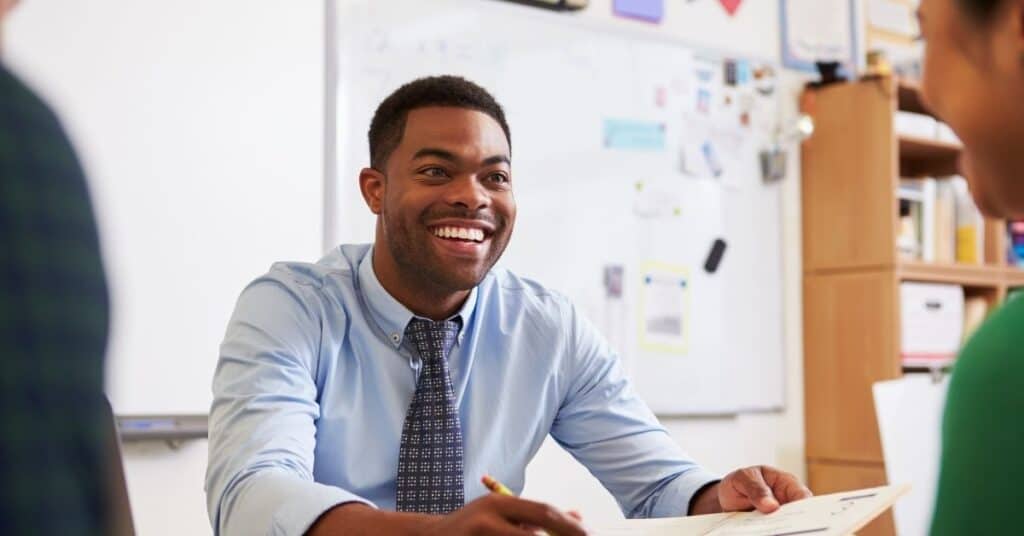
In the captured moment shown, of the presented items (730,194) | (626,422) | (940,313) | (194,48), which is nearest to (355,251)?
(626,422)

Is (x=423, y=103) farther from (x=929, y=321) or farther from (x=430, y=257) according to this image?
(x=929, y=321)

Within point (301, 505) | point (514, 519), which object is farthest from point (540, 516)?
point (301, 505)

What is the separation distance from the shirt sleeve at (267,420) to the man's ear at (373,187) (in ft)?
0.87

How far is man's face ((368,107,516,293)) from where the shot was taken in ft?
5.40

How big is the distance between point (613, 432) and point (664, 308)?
1627mm

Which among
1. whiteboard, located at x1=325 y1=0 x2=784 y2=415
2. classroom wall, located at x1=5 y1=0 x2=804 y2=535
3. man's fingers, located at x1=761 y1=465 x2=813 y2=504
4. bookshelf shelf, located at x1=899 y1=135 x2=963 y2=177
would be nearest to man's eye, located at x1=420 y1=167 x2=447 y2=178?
classroom wall, located at x1=5 y1=0 x2=804 y2=535

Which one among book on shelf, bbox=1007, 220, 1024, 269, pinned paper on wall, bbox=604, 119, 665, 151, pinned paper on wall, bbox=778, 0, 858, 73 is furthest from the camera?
book on shelf, bbox=1007, 220, 1024, 269

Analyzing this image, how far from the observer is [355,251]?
1738mm

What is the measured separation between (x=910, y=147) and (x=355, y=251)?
249cm

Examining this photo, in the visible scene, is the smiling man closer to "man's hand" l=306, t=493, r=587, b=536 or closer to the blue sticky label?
"man's hand" l=306, t=493, r=587, b=536

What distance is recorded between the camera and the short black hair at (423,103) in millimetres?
1704

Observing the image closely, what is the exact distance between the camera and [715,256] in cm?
341

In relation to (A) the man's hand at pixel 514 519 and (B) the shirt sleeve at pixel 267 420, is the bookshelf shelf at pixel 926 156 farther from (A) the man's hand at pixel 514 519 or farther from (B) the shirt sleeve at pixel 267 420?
(A) the man's hand at pixel 514 519

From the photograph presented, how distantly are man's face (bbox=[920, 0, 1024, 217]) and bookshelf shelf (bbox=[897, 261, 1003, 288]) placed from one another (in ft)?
9.18
